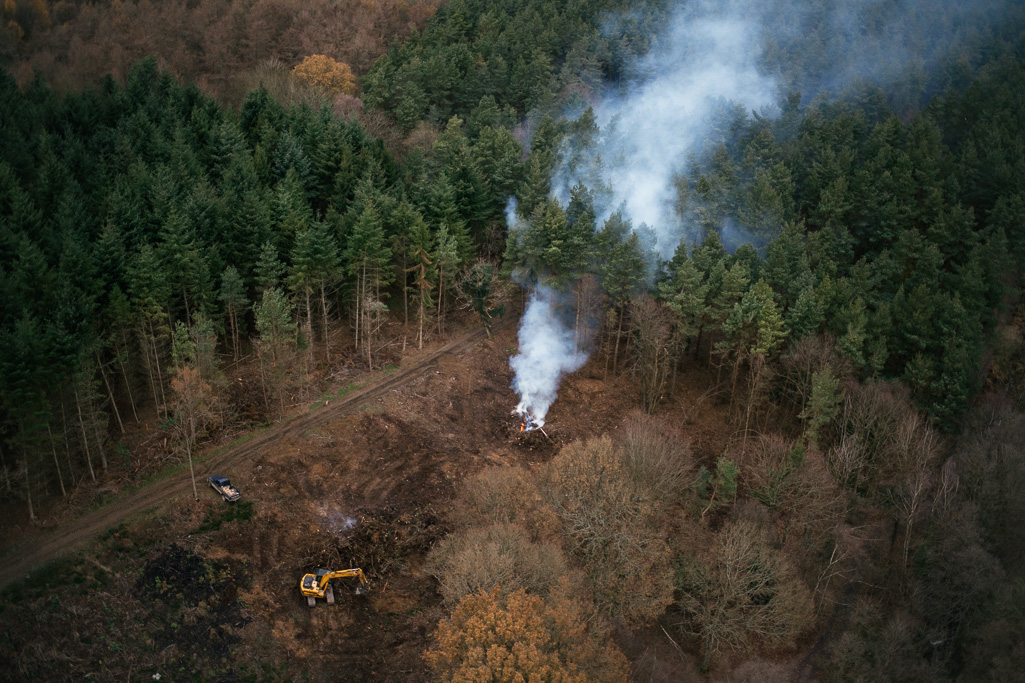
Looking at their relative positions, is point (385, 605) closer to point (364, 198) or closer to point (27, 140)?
point (364, 198)

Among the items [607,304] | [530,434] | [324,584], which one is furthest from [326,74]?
[324,584]

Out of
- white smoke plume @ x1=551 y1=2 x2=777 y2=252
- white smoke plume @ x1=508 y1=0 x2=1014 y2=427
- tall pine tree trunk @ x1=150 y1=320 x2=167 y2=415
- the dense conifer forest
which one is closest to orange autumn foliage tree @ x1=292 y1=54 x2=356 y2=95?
the dense conifer forest

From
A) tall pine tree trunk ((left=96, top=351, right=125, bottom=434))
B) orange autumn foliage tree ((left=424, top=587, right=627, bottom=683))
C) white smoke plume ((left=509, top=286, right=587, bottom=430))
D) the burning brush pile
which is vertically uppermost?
orange autumn foliage tree ((left=424, top=587, right=627, bottom=683))

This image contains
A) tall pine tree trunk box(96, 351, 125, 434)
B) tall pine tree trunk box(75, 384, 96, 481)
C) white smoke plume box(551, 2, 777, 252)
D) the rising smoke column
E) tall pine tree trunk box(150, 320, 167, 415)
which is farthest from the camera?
white smoke plume box(551, 2, 777, 252)

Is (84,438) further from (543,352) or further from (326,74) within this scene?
(326,74)

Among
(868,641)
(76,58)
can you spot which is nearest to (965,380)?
(868,641)

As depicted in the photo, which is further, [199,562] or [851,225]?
[851,225]

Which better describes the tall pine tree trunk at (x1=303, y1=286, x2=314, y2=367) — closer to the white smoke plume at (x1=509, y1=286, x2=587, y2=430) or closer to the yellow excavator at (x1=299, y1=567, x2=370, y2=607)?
the white smoke plume at (x1=509, y1=286, x2=587, y2=430)
